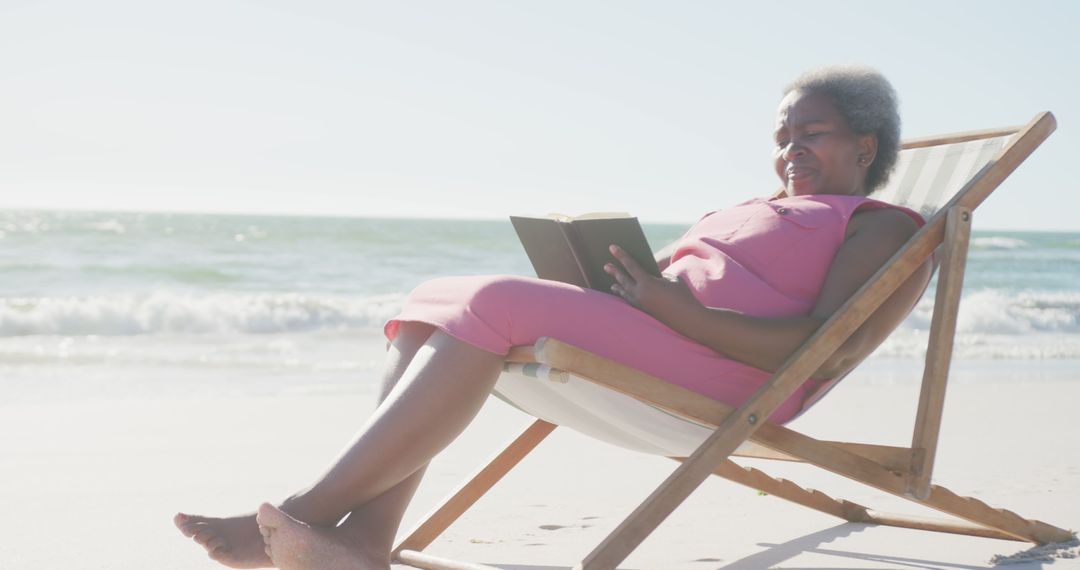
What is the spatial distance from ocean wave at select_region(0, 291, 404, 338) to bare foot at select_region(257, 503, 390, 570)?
10035 mm

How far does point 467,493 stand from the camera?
112 inches

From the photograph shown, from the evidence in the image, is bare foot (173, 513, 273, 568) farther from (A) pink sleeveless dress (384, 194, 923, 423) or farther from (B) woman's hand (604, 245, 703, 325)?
(B) woman's hand (604, 245, 703, 325)

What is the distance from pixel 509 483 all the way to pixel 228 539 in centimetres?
204

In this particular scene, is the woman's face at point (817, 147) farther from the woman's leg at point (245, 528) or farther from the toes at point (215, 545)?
the toes at point (215, 545)

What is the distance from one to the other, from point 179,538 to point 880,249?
7.09 feet

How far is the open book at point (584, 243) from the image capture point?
7.50ft

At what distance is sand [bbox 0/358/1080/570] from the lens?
306 cm

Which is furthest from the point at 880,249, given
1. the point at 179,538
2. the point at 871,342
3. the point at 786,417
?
the point at 179,538

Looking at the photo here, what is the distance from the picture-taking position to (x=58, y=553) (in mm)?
3072

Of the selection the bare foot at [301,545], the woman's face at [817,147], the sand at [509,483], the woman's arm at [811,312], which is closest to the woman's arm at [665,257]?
the woman's face at [817,147]

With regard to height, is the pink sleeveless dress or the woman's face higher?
the woman's face

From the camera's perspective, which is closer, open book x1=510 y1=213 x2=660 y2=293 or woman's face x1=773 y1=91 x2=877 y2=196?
open book x1=510 y1=213 x2=660 y2=293

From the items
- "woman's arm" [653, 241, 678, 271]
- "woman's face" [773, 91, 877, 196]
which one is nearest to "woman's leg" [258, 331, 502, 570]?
"woman's arm" [653, 241, 678, 271]

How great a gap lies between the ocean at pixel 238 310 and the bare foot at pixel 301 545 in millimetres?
4963
